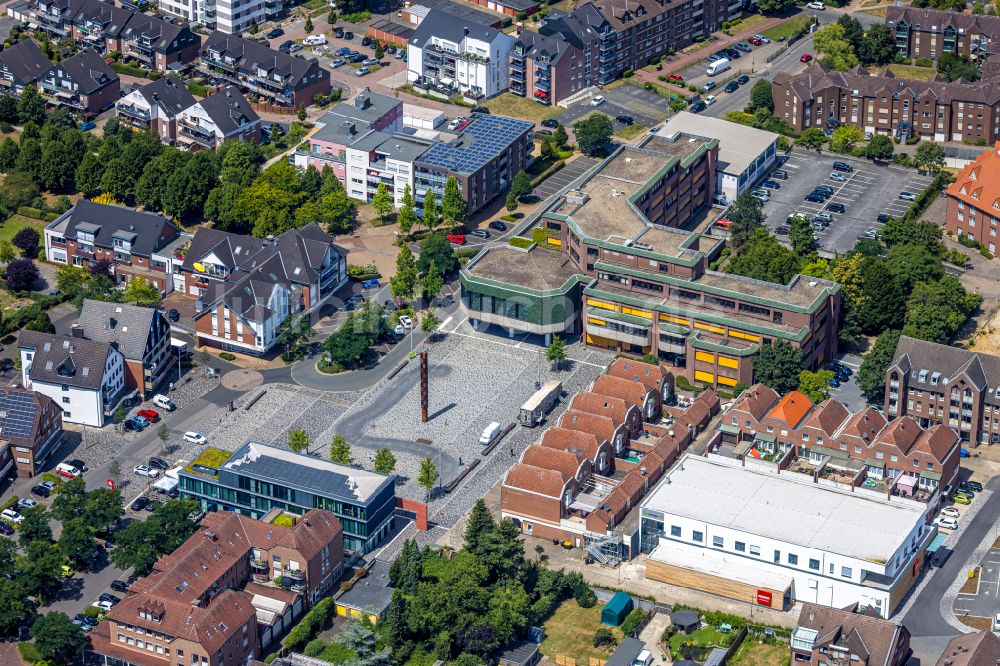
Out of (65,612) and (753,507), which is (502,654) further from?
(65,612)

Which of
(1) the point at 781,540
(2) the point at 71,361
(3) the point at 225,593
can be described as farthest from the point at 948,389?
(2) the point at 71,361

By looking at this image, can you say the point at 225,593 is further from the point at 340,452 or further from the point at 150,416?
the point at 150,416

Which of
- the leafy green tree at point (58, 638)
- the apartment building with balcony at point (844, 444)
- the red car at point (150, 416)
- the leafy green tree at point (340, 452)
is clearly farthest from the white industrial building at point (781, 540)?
the red car at point (150, 416)

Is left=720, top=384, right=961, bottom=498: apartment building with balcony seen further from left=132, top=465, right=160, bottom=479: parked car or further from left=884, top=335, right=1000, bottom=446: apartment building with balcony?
left=132, top=465, right=160, bottom=479: parked car

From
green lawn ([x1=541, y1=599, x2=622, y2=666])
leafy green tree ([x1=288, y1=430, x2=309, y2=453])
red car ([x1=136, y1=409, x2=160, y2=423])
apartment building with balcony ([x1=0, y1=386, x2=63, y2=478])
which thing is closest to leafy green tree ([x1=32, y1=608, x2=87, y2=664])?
apartment building with balcony ([x1=0, y1=386, x2=63, y2=478])

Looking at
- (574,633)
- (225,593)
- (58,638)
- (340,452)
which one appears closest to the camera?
(58,638)
